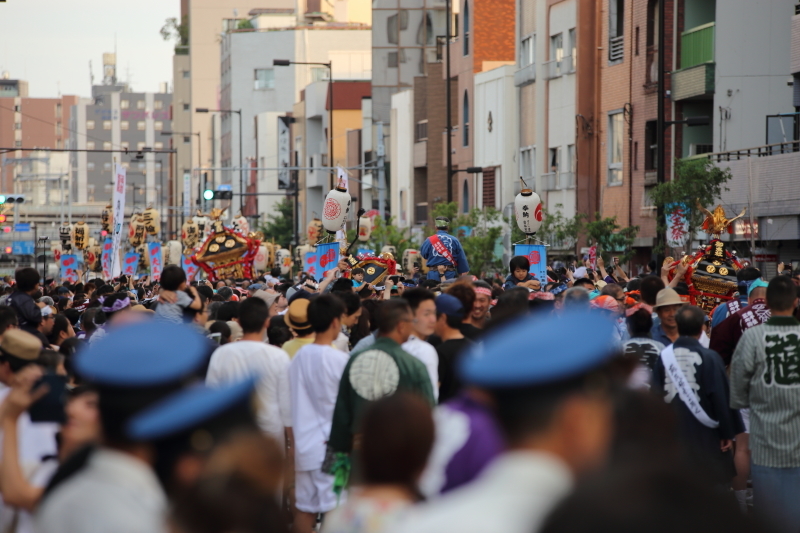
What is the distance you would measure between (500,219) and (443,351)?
32.5 metres

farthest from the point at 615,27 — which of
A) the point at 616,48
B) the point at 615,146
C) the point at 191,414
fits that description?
the point at 191,414

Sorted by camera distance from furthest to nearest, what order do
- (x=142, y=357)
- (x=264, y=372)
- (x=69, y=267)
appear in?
(x=69, y=267), (x=264, y=372), (x=142, y=357)

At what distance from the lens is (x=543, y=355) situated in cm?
273

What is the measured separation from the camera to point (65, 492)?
126 inches

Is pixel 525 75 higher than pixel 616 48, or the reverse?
pixel 616 48

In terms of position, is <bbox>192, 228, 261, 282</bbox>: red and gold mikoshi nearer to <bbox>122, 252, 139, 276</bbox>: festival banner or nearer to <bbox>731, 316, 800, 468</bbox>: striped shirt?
<bbox>122, 252, 139, 276</bbox>: festival banner

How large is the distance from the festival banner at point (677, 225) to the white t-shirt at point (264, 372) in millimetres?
15961

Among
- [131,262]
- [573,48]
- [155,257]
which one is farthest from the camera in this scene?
[573,48]

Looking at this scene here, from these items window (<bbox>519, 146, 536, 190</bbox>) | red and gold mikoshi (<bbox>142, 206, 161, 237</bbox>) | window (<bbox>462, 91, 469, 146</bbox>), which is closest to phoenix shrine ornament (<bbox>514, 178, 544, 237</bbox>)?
red and gold mikoshi (<bbox>142, 206, 161, 237</bbox>)

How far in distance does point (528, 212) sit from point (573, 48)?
18200 millimetres

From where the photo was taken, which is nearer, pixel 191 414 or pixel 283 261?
pixel 191 414

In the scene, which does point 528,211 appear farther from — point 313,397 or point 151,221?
point 151,221

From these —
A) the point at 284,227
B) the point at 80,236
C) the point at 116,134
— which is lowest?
the point at 284,227

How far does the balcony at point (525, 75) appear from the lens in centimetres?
3913
